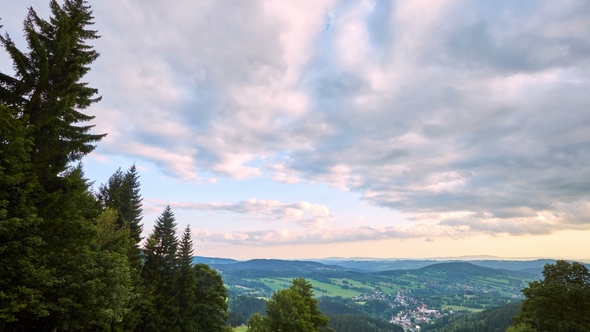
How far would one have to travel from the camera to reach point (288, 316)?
33.8m

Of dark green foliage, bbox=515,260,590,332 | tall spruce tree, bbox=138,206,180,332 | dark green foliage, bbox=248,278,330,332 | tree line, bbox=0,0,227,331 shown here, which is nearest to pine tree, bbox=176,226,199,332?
tall spruce tree, bbox=138,206,180,332

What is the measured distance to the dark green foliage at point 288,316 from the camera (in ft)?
111

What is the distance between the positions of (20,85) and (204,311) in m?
35.1

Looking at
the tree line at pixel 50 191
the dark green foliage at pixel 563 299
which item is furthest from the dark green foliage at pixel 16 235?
the dark green foliage at pixel 563 299

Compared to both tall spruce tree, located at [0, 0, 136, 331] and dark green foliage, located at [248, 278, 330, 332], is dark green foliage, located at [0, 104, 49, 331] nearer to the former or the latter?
tall spruce tree, located at [0, 0, 136, 331]

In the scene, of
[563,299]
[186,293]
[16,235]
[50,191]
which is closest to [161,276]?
[186,293]

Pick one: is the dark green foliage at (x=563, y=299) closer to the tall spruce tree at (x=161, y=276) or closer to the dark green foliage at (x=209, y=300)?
the dark green foliage at (x=209, y=300)

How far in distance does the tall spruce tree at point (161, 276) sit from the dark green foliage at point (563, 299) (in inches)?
1512

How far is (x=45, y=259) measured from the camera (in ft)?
47.9

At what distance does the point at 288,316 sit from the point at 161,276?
56.6 ft

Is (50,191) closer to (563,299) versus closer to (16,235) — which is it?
(16,235)

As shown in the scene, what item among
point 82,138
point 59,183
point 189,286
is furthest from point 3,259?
point 189,286

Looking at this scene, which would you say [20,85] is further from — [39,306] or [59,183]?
[39,306]

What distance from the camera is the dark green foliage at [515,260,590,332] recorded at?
2527 cm
